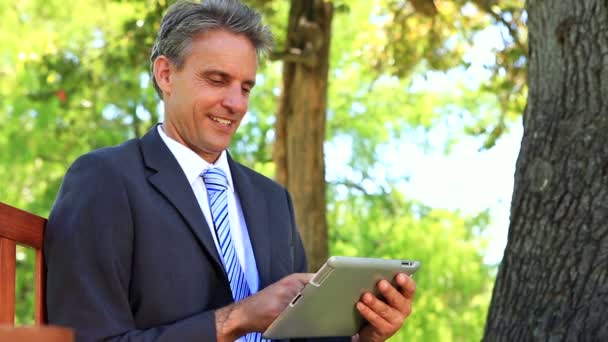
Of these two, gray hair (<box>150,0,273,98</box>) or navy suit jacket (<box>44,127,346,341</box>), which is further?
gray hair (<box>150,0,273,98</box>)

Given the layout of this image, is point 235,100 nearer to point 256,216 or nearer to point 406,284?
point 256,216

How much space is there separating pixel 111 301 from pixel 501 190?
17046mm

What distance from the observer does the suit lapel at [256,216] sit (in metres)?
3.21

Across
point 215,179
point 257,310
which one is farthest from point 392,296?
point 215,179

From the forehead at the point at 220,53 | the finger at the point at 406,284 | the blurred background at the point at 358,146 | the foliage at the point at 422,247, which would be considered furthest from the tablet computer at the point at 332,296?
the foliage at the point at 422,247

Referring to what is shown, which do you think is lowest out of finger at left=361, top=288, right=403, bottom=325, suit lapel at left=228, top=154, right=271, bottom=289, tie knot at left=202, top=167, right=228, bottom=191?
finger at left=361, top=288, right=403, bottom=325

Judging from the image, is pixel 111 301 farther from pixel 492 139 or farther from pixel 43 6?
pixel 43 6

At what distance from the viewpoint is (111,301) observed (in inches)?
110

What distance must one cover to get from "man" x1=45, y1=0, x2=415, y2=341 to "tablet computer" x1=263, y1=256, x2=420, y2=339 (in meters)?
0.04

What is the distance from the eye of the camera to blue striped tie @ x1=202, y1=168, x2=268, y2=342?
3.08m

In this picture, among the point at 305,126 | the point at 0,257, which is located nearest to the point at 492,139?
the point at 305,126

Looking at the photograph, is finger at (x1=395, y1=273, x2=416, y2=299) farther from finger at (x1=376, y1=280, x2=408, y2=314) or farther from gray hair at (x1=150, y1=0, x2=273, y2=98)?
gray hair at (x1=150, y1=0, x2=273, y2=98)

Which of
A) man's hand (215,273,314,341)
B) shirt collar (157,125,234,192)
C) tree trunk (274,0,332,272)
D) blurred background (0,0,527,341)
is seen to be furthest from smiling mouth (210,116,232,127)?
blurred background (0,0,527,341)

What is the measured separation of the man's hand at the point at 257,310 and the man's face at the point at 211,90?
51cm
